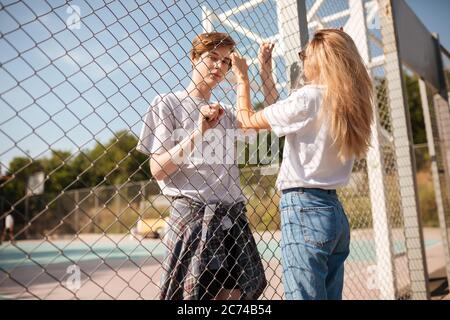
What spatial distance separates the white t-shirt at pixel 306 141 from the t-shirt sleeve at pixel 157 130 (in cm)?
44

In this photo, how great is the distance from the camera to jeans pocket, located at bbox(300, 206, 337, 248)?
1453mm

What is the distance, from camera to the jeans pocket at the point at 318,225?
1.45m

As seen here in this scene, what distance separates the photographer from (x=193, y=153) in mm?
1599

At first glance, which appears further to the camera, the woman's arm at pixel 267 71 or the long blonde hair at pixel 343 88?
the woman's arm at pixel 267 71

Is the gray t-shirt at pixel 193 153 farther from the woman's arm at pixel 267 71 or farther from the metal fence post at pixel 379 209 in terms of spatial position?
the metal fence post at pixel 379 209

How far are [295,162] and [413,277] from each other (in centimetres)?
219

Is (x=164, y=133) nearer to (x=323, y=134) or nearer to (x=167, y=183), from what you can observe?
(x=167, y=183)

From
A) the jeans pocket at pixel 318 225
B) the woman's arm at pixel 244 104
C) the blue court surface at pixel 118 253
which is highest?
the woman's arm at pixel 244 104

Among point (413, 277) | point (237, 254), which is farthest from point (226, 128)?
point (413, 277)

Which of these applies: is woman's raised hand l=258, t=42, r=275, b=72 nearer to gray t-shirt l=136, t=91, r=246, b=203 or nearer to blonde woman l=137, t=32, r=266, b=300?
blonde woman l=137, t=32, r=266, b=300

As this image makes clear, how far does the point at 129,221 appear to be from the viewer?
18.8 metres

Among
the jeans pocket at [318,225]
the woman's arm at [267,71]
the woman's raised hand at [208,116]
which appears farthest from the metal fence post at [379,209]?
the woman's raised hand at [208,116]

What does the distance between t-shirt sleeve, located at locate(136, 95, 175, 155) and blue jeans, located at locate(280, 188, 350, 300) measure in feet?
1.90

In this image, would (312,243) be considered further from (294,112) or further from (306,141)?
(294,112)
